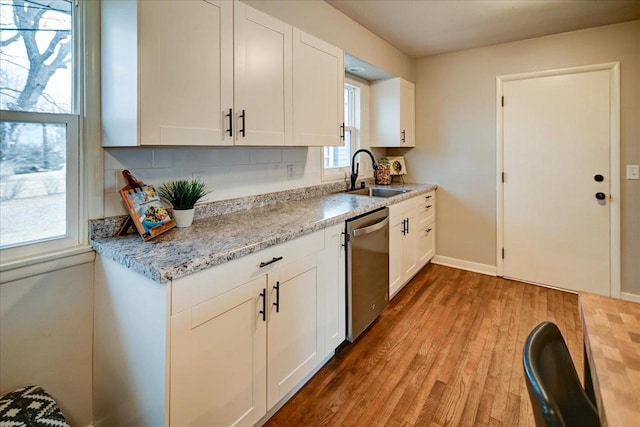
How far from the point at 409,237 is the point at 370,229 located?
1.01m

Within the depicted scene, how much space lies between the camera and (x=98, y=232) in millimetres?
1512

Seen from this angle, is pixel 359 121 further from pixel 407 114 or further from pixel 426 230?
pixel 426 230

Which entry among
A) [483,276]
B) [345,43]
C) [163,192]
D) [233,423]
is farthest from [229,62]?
[483,276]

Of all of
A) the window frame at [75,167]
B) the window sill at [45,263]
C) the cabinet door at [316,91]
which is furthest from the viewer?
A: the cabinet door at [316,91]

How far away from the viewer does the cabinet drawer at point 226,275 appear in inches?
46.1

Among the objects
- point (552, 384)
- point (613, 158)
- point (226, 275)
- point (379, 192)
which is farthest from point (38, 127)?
point (613, 158)

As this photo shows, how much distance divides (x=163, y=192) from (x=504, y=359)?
2254 mm

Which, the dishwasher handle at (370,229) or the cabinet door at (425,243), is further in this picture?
the cabinet door at (425,243)

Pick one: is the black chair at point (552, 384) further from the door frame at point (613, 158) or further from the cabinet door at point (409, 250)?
the door frame at point (613, 158)

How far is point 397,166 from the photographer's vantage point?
3.95m

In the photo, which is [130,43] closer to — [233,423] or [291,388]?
[233,423]

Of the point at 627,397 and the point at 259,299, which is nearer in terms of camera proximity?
the point at 627,397

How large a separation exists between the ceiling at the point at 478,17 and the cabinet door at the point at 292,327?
2037 mm

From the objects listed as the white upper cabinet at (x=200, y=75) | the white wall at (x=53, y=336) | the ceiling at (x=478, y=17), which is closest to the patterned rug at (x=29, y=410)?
the white wall at (x=53, y=336)
